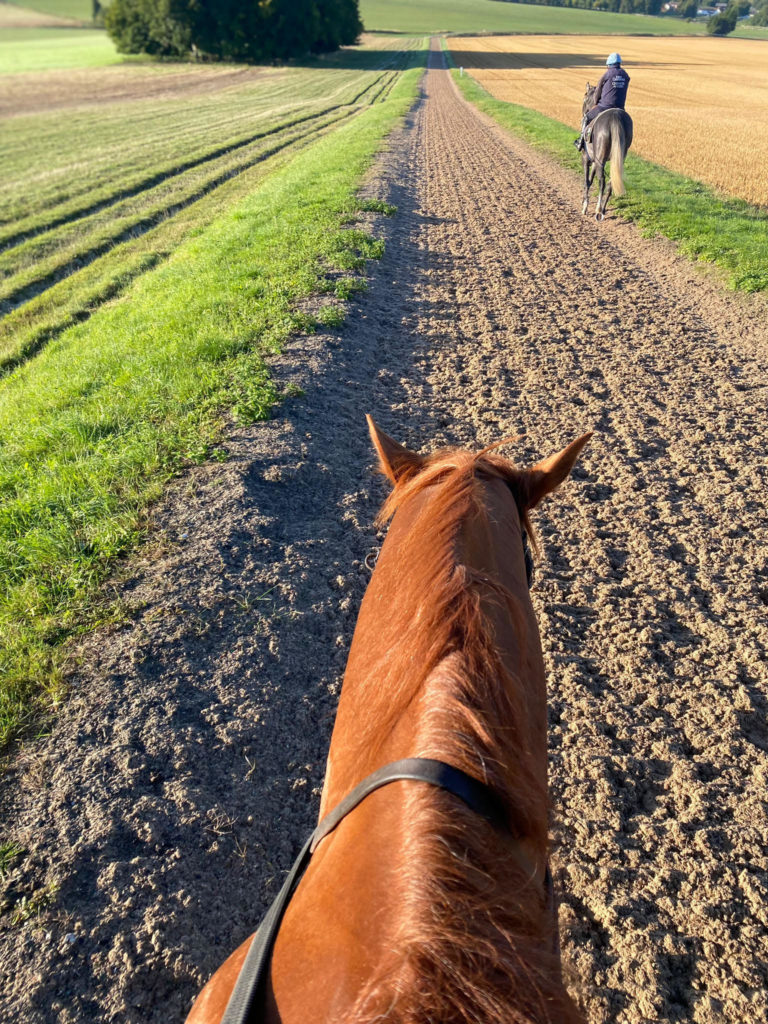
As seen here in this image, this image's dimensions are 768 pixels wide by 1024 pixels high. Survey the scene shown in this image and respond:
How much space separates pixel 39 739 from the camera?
2.83 meters

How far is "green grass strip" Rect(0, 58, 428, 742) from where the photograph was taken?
11.5 ft

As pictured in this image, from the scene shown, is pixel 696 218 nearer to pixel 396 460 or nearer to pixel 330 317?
pixel 330 317

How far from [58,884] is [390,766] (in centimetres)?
191

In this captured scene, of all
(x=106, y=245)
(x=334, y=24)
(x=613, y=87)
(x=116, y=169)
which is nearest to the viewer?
(x=613, y=87)

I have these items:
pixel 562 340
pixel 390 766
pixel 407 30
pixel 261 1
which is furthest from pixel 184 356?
pixel 407 30

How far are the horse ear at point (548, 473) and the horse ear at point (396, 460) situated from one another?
31cm

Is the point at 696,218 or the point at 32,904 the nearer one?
the point at 32,904

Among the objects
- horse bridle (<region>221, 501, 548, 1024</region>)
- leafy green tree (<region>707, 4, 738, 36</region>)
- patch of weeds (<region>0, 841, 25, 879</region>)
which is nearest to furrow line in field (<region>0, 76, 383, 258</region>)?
patch of weeds (<region>0, 841, 25, 879</region>)

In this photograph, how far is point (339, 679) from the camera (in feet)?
11.2

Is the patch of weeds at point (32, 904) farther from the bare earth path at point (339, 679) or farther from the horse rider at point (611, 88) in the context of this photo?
the horse rider at point (611, 88)

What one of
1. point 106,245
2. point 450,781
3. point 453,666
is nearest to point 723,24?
point 106,245

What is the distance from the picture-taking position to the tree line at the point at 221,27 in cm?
4581

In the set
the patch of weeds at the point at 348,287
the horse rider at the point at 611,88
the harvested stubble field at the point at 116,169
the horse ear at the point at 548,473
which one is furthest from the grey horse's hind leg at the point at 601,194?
the horse ear at the point at 548,473

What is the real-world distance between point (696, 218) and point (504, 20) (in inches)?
4514
